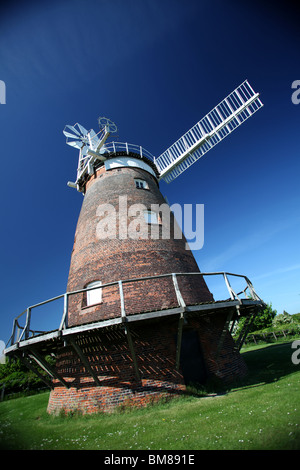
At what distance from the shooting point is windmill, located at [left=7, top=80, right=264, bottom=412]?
20.8ft

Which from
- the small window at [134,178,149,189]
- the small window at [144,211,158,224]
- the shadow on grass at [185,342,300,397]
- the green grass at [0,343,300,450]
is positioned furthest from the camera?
the small window at [134,178,149,189]

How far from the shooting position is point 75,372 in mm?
7016

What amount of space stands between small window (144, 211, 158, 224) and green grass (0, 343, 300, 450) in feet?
20.1

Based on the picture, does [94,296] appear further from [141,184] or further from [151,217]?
[141,184]

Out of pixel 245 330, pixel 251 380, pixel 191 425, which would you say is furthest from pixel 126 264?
pixel 251 380

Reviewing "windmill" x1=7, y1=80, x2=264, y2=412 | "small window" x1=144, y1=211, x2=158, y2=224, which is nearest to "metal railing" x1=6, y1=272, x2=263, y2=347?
"windmill" x1=7, y1=80, x2=264, y2=412

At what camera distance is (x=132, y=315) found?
5.65m

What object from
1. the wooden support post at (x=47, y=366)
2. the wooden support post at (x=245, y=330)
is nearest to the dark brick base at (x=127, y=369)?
the wooden support post at (x=47, y=366)

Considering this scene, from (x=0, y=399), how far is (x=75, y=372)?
38.2 ft

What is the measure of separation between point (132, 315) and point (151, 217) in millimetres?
4986

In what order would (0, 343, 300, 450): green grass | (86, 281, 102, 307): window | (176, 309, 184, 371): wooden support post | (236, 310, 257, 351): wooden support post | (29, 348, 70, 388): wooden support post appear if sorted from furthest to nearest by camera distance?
(236, 310, 257, 351): wooden support post → (86, 281, 102, 307): window → (29, 348, 70, 388): wooden support post → (176, 309, 184, 371): wooden support post → (0, 343, 300, 450): green grass

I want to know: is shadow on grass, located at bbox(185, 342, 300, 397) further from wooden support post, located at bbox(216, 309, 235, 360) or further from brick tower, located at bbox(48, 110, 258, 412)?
wooden support post, located at bbox(216, 309, 235, 360)
